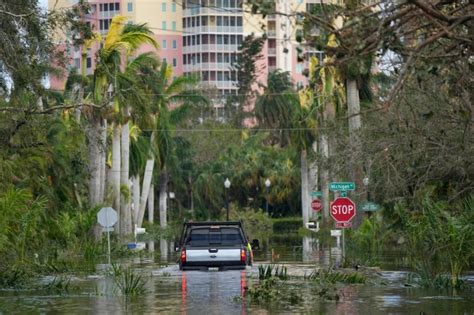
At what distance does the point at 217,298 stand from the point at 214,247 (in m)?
8.96

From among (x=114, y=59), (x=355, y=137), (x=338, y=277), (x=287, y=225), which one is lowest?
(x=338, y=277)

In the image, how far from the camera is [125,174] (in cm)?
6625

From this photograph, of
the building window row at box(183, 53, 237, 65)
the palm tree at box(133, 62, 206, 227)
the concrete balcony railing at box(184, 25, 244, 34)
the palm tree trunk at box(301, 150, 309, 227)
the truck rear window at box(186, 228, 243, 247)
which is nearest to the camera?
the truck rear window at box(186, 228, 243, 247)

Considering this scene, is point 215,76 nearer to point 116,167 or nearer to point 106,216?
point 116,167

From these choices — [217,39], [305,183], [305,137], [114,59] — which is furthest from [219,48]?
[114,59]

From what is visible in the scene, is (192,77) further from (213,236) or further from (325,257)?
(213,236)

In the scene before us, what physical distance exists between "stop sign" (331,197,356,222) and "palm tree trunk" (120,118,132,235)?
93.5ft

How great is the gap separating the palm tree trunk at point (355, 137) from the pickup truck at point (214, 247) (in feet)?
24.1

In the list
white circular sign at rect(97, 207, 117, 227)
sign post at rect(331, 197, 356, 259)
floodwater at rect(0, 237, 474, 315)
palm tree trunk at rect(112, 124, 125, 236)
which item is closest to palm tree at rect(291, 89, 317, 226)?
palm tree trunk at rect(112, 124, 125, 236)

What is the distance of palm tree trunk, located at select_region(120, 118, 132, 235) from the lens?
6438cm

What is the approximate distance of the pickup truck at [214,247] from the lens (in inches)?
1312

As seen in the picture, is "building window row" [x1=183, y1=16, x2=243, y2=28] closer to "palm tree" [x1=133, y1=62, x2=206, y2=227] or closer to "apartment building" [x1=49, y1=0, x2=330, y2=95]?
"apartment building" [x1=49, y1=0, x2=330, y2=95]

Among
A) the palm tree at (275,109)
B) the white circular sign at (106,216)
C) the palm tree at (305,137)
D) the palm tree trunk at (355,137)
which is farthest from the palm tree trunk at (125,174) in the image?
the palm tree at (275,109)

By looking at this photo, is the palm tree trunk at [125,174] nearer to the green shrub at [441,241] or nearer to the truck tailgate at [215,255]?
the truck tailgate at [215,255]
